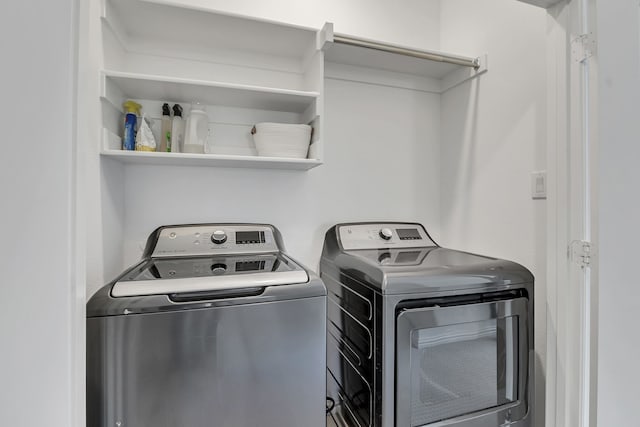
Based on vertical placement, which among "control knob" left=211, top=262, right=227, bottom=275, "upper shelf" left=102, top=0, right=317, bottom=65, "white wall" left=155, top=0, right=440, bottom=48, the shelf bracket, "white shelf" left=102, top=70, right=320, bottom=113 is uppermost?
"white wall" left=155, top=0, right=440, bottom=48

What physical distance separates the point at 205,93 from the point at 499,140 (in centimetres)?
157

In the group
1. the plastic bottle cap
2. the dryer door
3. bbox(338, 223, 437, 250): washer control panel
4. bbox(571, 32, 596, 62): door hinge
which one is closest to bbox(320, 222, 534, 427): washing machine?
the dryer door

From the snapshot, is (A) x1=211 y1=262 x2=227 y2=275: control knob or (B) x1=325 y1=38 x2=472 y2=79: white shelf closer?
(A) x1=211 y1=262 x2=227 y2=275: control knob

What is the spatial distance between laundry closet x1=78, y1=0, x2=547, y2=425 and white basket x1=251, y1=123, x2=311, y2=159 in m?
0.06

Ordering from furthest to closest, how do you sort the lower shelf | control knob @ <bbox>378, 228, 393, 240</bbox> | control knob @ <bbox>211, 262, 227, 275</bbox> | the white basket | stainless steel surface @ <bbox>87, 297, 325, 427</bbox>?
control knob @ <bbox>378, 228, 393, 240</bbox> < the white basket < the lower shelf < control knob @ <bbox>211, 262, 227, 275</bbox> < stainless steel surface @ <bbox>87, 297, 325, 427</bbox>

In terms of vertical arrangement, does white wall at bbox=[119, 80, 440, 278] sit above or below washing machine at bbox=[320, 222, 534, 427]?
above

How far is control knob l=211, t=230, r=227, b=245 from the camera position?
5.02 ft

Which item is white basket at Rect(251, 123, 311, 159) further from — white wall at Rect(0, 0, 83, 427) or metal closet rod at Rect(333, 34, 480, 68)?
white wall at Rect(0, 0, 83, 427)

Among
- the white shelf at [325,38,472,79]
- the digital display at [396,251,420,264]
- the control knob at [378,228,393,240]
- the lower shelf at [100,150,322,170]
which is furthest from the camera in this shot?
the control knob at [378,228,393,240]

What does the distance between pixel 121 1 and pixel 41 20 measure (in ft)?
3.04

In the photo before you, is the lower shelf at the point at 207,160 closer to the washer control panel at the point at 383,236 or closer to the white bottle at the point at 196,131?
the white bottle at the point at 196,131

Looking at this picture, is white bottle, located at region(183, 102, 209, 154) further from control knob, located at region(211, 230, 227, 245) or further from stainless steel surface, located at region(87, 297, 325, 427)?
stainless steel surface, located at region(87, 297, 325, 427)

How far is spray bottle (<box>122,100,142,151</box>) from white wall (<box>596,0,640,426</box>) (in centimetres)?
167

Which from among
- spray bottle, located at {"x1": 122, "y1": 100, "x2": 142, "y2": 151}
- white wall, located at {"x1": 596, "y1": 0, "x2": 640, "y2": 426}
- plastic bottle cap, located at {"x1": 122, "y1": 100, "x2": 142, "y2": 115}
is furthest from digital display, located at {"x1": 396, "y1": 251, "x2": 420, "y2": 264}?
plastic bottle cap, located at {"x1": 122, "y1": 100, "x2": 142, "y2": 115}
